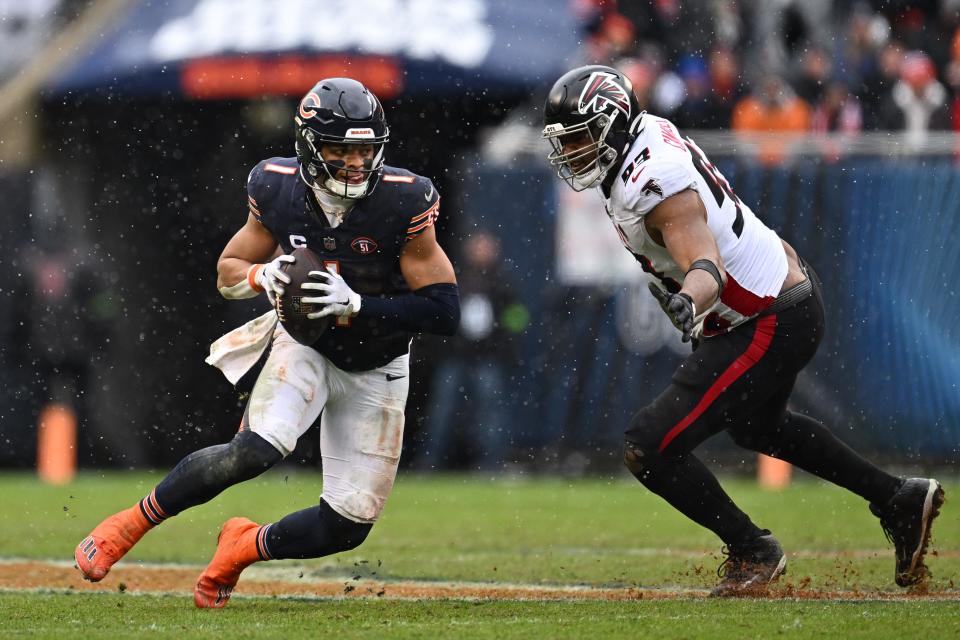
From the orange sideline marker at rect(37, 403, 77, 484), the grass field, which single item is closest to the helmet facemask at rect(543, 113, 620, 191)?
the grass field

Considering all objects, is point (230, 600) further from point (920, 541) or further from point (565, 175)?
point (920, 541)

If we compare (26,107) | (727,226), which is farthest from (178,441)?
(727,226)

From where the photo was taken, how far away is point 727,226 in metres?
5.57

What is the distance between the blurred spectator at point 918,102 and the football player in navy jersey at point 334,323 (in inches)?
268

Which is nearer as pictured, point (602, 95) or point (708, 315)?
point (602, 95)

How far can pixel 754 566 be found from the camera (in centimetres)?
576

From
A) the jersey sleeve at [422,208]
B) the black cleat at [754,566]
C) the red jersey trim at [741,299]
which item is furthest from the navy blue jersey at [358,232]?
the black cleat at [754,566]

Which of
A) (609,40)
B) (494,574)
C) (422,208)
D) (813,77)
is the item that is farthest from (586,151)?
(813,77)

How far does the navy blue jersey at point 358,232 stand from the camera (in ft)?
17.9

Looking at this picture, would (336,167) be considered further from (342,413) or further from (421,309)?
(342,413)

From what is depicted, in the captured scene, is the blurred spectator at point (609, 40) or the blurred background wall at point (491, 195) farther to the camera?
the blurred spectator at point (609, 40)

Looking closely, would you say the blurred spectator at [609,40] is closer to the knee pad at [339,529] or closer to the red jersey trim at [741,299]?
the red jersey trim at [741,299]

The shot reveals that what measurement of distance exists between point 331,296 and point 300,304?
0.12 meters

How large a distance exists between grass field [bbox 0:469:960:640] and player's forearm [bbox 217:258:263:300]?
3.87ft
